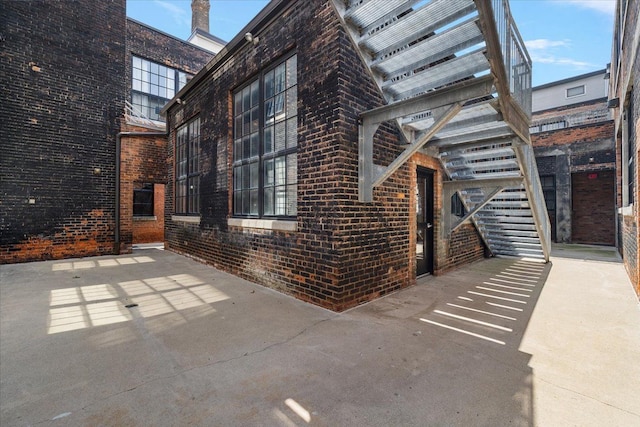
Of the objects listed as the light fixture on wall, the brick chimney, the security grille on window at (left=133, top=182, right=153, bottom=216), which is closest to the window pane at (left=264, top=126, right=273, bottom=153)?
the light fixture on wall

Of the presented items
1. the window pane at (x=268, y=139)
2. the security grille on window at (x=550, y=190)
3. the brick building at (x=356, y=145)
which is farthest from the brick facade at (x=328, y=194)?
the security grille on window at (x=550, y=190)

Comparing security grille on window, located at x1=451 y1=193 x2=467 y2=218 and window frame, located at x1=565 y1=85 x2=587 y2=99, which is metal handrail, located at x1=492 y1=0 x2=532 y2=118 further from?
window frame, located at x1=565 y1=85 x2=587 y2=99

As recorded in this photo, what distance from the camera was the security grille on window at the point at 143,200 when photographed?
11.7 m

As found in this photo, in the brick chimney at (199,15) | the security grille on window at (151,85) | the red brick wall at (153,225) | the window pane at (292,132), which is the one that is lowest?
the red brick wall at (153,225)

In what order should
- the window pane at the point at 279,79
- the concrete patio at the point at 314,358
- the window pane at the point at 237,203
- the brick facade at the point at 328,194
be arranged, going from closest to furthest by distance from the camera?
the concrete patio at the point at 314,358, the brick facade at the point at 328,194, the window pane at the point at 279,79, the window pane at the point at 237,203

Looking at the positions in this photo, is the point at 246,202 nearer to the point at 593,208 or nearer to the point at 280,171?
the point at 280,171

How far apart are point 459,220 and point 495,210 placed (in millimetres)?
1544

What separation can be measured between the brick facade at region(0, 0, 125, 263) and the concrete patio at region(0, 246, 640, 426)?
3945mm

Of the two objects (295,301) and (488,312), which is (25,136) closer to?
(295,301)

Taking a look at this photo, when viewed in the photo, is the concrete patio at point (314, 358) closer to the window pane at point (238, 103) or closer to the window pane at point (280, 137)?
the window pane at point (280, 137)

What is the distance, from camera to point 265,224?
5.07m

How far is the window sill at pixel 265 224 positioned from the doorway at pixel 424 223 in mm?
2754

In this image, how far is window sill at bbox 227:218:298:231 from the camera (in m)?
4.55

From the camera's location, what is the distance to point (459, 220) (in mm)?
6301
